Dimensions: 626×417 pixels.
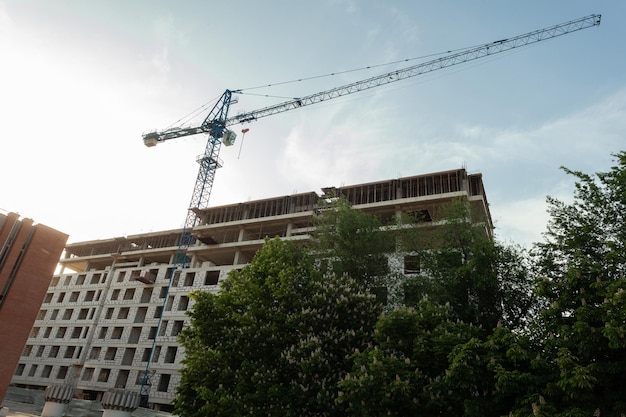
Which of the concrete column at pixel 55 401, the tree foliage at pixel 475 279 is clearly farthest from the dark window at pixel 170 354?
the tree foliage at pixel 475 279

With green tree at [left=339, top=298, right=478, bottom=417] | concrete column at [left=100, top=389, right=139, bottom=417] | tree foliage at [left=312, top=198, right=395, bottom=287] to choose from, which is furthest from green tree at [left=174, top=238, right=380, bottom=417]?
concrete column at [left=100, top=389, right=139, bottom=417]

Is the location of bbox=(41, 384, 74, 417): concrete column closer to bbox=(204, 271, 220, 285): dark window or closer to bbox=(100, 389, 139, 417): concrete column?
bbox=(100, 389, 139, 417): concrete column

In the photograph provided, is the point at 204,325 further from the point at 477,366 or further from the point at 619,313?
the point at 619,313

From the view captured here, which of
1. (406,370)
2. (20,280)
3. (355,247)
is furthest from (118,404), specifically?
(406,370)

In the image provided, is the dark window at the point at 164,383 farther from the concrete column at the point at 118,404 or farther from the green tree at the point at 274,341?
the green tree at the point at 274,341

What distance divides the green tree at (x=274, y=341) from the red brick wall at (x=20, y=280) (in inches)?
407

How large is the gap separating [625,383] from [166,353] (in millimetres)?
Result: 48980

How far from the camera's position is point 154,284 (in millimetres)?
61531

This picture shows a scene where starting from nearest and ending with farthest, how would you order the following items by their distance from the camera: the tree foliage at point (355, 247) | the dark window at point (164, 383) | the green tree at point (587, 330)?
the green tree at point (587, 330) → the tree foliage at point (355, 247) → the dark window at point (164, 383)

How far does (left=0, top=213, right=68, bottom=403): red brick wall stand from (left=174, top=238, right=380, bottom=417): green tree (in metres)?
10.3

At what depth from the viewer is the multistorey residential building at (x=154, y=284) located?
47.8m

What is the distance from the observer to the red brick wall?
2544 cm

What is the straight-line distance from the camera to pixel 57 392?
2911 centimetres

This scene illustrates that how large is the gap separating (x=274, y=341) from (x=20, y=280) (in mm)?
16658
